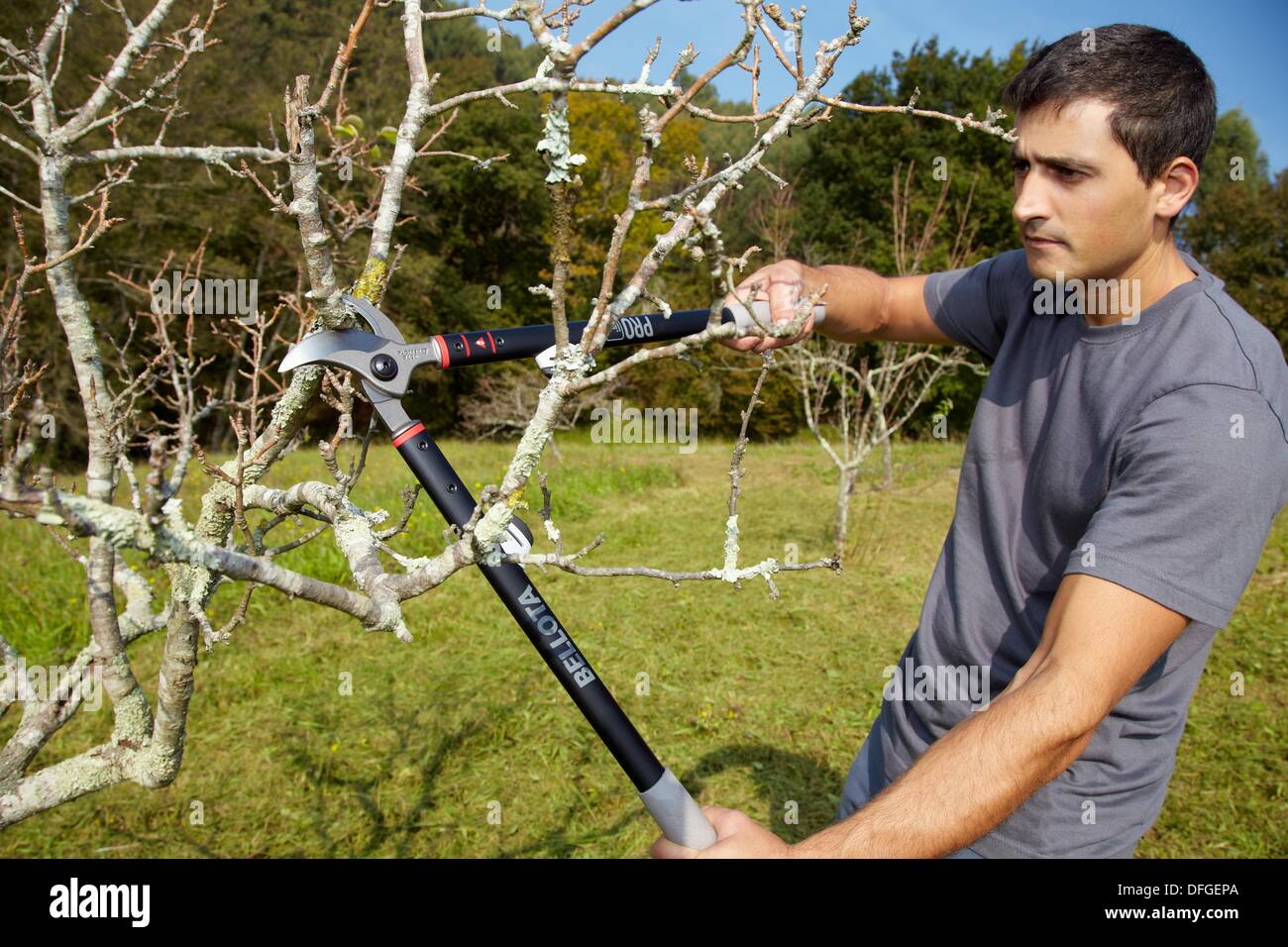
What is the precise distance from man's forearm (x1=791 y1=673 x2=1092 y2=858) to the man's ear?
38.5 inches

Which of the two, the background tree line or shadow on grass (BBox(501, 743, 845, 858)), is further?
the background tree line

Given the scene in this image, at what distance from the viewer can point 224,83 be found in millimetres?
18594

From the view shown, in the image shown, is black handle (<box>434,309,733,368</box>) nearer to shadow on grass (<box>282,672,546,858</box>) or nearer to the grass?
the grass

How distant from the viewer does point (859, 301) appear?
7.92ft

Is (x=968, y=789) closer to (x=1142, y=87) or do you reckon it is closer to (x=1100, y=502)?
(x=1100, y=502)

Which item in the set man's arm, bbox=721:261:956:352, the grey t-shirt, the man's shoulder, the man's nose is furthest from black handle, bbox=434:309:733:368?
the man's shoulder

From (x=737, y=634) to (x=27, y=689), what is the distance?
4937 millimetres

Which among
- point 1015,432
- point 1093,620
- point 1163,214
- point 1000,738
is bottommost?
point 1000,738

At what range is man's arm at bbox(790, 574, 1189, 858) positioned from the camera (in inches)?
52.7

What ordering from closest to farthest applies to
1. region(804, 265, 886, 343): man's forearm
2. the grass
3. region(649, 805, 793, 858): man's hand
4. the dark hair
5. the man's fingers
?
region(649, 805, 793, 858): man's hand < the dark hair < the man's fingers < region(804, 265, 886, 343): man's forearm < the grass

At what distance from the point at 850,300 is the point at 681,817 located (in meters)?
1.58

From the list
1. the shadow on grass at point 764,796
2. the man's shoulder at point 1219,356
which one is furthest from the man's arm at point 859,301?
the shadow on grass at point 764,796

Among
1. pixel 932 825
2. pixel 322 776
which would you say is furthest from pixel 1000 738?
pixel 322 776

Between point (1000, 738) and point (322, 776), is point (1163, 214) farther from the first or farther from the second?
point (322, 776)
